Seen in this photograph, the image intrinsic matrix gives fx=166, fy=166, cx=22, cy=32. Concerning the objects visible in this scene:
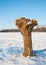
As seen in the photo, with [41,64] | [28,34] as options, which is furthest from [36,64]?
[28,34]

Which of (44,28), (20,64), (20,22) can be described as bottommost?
(44,28)

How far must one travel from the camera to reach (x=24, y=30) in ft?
27.0

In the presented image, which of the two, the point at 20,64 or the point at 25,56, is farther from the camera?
the point at 25,56

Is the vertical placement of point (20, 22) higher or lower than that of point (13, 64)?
higher

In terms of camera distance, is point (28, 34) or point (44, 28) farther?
point (44, 28)

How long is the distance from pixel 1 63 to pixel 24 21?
256 centimetres

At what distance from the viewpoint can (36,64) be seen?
262 inches

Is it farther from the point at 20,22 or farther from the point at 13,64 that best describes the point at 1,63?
the point at 20,22

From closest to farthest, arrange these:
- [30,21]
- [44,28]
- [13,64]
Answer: [13,64] < [30,21] < [44,28]

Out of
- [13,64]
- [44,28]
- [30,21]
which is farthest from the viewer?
[44,28]

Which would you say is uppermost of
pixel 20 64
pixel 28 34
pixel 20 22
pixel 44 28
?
pixel 20 22

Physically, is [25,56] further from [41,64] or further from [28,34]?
[41,64]

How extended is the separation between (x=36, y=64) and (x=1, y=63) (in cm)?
139

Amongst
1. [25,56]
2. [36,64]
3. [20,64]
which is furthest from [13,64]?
[25,56]
